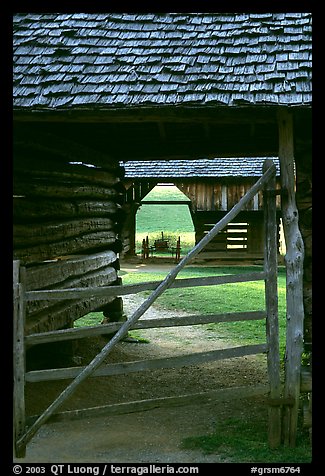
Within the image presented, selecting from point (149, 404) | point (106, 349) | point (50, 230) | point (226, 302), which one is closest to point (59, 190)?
point (50, 230)

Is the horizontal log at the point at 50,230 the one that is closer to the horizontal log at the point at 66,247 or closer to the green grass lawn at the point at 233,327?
the horizontal log at the point at 66,247

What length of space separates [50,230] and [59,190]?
654mm

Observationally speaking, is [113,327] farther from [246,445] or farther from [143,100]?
[143,100]

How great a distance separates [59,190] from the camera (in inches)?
296

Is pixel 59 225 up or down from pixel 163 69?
down

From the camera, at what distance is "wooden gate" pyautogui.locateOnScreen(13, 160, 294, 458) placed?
201 inches

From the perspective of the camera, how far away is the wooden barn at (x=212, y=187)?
65.5ft

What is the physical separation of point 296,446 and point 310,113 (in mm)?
3238

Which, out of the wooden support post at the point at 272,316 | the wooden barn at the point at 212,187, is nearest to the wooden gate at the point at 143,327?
the wooden support post at the point at 272,316

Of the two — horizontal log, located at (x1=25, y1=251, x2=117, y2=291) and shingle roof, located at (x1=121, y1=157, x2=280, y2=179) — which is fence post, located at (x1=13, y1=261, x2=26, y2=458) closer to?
horizontal log, located at (x1=25, y1=251, x2=117, y2=291)

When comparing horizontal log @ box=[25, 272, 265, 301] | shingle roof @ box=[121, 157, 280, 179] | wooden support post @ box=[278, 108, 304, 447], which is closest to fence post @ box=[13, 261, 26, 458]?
horizontal log @ box=[25, 272, 265, 301]

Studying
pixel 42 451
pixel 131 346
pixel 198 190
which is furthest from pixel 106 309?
pixel 198 190

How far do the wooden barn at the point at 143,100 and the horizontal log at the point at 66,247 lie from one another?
3 centimetres
